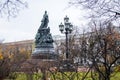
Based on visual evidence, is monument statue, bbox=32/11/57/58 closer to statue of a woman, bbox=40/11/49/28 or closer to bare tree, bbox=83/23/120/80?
statue of a woman, bbox=40/11/49/28

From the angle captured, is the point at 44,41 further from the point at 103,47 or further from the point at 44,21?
the point at 103,47

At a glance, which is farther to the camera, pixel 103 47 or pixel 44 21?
pixel 44 21

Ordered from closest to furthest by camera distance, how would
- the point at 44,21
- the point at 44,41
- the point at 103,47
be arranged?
the point at 103,47 < the point at 44,41 < the point at 44,21

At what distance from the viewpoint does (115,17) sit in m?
9.66

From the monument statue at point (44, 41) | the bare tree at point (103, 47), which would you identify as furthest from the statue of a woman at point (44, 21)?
the bare tree at point (103, 47)

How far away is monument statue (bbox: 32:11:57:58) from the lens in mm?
40316

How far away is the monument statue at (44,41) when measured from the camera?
40.3 m

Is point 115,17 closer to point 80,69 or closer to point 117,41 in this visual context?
point 117,41

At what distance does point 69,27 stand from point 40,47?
37.4ft

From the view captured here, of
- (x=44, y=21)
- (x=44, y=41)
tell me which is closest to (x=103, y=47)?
(x=44, y=41)

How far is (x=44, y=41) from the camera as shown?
41750 mm

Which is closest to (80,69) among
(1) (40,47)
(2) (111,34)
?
(2) (111,34)

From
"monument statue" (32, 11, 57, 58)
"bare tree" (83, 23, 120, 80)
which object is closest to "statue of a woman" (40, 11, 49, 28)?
"monument statue" (32, 11, 57, 58)

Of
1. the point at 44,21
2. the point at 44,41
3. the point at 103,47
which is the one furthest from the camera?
the point at 44,21
